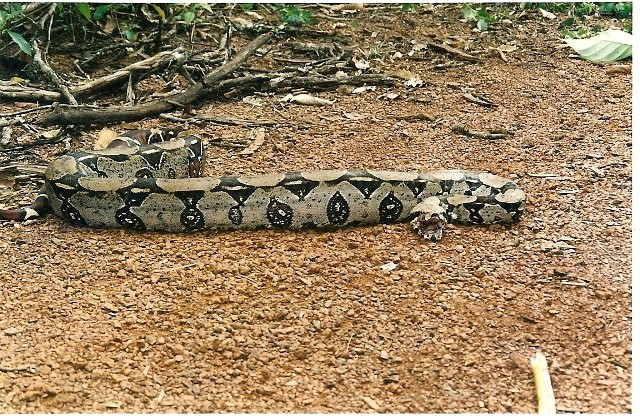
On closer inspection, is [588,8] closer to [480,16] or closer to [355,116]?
[480,16]

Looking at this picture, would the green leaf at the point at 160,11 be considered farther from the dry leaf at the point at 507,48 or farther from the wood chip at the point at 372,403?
the wood chip at the point at 372,403

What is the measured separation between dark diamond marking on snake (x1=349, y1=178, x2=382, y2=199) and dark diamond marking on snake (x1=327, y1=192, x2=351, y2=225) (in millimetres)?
130

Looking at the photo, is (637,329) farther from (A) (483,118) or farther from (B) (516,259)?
(A) (483,118)

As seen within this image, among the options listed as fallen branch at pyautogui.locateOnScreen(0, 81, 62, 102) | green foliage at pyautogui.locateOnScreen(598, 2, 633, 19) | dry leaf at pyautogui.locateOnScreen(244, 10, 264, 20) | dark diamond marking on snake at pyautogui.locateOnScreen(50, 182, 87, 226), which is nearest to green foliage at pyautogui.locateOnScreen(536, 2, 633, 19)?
green foliage at pyautogui.locateOnScreen(598, 2, 633, 19)

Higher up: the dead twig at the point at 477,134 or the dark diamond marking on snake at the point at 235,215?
the dead twig at the point at 477,134

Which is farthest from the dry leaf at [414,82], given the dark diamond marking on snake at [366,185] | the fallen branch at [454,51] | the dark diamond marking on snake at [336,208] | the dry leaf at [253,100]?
the dark diamond marking on snake at [336,208]

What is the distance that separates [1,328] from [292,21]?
17.3 ft

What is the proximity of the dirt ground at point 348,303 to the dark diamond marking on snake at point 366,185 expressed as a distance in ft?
0.80

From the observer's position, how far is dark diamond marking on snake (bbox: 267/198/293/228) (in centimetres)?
427

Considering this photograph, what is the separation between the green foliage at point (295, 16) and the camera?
736 centimetres

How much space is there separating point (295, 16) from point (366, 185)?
3640mm

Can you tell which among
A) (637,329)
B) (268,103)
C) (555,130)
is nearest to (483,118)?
(555,130)

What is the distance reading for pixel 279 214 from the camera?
428cm

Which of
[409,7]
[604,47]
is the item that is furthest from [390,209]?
[409,7]
